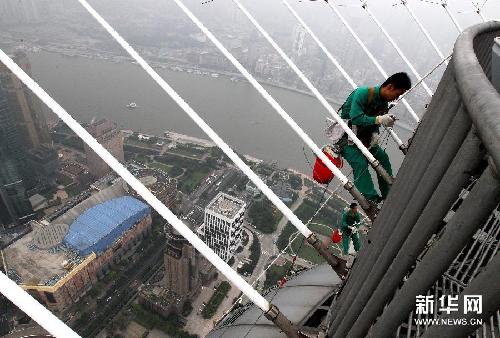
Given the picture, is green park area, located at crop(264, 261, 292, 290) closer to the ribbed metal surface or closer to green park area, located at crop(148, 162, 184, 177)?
green park area, located at crop(148, 162, 184, 177)

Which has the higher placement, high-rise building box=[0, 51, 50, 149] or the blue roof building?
high-rise building box=[0, 51, 50, 149]

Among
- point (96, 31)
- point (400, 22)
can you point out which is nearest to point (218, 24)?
point (96, 31)

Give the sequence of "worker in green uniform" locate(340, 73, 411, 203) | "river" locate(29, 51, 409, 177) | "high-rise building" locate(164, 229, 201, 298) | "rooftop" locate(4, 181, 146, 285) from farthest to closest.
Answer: "river" locate(29, 51, 409, 177) → "rooftop" locate(4, 181, 146, 285) → "high-rise building" locate(164, 229, 201, 298) → "worker in green uniform" locate(340, 73, 411, 203)

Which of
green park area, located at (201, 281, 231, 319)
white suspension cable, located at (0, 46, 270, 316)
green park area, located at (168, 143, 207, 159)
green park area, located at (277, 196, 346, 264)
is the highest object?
white suspension cable, located at (0, 46, 270, 316)

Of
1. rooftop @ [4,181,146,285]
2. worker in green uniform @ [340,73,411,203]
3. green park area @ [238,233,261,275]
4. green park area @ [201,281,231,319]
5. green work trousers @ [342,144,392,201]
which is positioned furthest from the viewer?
green park area @ [238,233,261,275]

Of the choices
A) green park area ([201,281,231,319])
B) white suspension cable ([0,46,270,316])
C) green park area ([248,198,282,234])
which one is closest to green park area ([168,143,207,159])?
green park area ([248,198,282,234])

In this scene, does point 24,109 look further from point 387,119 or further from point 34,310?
point 34,310

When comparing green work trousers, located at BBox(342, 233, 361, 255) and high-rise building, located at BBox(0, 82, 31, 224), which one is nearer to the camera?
green work trousers, located at BBox(342, 233, 361, 255)

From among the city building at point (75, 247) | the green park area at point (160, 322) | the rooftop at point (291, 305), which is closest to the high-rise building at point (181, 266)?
the green park area at point (160, 322)
